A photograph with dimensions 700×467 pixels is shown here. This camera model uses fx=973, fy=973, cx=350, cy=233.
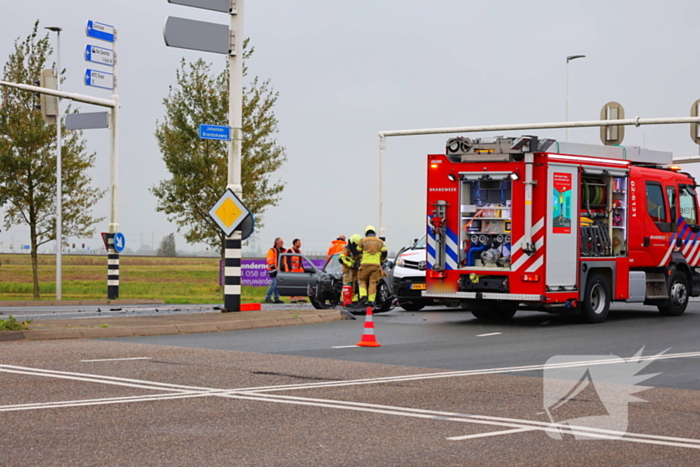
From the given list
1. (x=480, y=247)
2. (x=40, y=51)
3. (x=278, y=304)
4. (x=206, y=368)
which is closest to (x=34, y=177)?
(x=40, y=51)

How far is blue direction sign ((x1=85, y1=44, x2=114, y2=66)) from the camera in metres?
29.2

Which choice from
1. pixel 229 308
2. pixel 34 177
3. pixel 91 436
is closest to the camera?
pixel 91 436

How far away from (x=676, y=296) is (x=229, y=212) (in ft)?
31.3

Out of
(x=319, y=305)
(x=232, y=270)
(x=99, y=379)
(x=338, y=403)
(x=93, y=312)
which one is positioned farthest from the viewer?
(x=319, y=305)

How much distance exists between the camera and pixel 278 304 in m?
27.0

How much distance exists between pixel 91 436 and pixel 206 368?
4093mm

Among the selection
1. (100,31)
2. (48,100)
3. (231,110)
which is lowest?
(231,110)

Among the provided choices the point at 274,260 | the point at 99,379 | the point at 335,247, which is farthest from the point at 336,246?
the point at 99,379

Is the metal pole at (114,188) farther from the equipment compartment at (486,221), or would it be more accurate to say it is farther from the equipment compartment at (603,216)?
the equipment compartment at (603,216)

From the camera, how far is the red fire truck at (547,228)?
57.2 feet

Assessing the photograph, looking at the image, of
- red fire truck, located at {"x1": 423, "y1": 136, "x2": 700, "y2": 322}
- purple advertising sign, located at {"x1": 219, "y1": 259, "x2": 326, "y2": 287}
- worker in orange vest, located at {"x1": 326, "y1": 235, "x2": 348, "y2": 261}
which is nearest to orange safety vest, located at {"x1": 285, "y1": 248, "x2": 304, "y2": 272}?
worker in orange vest, located at {"x1": 326, "y1": 235, "x2": 348, "y2": 261}

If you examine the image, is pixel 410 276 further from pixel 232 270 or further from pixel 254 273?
pixel 254 273

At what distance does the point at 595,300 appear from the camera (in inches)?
735

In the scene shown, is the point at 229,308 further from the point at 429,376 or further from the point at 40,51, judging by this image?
the point at 40,51
